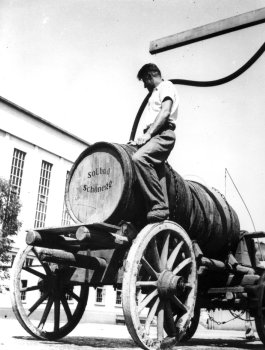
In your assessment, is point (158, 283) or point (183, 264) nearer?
point (158, 283)

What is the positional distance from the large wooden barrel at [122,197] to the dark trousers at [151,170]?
13cm

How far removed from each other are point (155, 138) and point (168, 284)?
1.62 metres

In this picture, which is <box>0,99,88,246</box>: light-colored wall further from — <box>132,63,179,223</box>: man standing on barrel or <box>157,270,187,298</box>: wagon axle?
<box>157,270,187,298</box>: wagon axle

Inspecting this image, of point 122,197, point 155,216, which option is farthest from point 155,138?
point 155,216

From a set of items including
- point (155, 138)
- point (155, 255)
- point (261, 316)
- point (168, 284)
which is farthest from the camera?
point (261, 316)

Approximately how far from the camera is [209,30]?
18.9 feet

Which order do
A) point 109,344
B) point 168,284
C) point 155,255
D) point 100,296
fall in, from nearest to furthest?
point 168,284
point 155,255
point 109,344
point 100,296

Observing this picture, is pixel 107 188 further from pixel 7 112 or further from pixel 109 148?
pixel 7 112

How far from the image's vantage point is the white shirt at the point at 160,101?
5674 mm

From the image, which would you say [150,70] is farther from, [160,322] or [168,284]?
[160,322]

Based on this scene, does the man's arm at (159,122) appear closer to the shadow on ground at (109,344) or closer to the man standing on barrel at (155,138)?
the man standing on barrel at (155,138)

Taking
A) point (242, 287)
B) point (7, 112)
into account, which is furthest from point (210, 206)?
point (7, 112)

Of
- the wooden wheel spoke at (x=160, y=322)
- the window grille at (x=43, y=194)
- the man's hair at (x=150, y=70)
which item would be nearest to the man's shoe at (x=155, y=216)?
the wooden wheel spoke at (x=160, y=322)

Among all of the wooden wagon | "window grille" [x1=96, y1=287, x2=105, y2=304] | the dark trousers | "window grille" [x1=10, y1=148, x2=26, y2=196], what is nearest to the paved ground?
the wooden wagon
